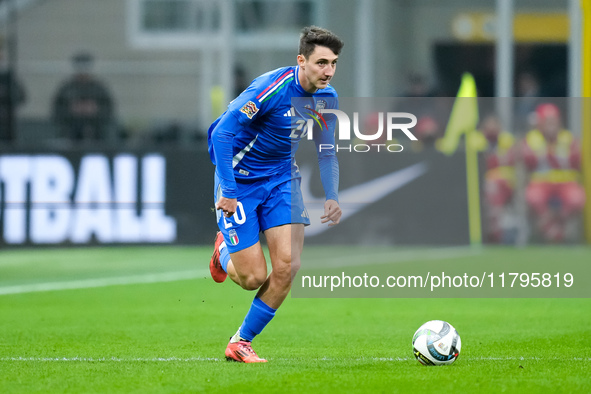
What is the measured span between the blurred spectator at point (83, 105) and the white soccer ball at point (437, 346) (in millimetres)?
9447

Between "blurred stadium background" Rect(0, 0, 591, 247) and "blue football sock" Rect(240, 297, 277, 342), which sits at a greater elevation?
"blurred stadium background" Rect(0, 0, 591, 247)

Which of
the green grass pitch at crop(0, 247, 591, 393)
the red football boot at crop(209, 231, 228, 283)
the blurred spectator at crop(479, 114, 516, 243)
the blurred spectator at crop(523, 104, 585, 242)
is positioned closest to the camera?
the green grass pitch at crop(0, 247, 591, 393)

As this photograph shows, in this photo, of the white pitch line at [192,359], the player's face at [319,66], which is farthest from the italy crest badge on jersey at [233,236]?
the player's face at [319,66]

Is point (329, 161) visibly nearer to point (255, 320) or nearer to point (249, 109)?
point (249, 109)

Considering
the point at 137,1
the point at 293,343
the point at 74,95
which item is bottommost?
the point at 293,343

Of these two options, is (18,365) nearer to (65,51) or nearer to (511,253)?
(511,253)

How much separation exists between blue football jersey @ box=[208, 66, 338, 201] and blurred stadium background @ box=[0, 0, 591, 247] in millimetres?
4760

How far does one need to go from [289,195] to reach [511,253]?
24.3 feet

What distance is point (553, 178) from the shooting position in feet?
47.0

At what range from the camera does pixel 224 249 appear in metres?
6.43

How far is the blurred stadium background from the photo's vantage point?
13336mm

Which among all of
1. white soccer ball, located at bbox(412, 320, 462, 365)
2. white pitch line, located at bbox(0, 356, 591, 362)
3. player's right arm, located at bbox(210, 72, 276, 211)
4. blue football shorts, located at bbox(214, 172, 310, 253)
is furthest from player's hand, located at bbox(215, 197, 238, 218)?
white soccer ball, located at bbox(412, 320, 462, 365)

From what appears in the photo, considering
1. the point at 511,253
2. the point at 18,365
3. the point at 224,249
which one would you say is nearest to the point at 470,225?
the point at 511,253

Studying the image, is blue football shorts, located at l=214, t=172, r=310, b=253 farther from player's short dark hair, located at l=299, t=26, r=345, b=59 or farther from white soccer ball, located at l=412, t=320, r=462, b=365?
white soccer ball, located at l=412, t=320, r=462, b=365
